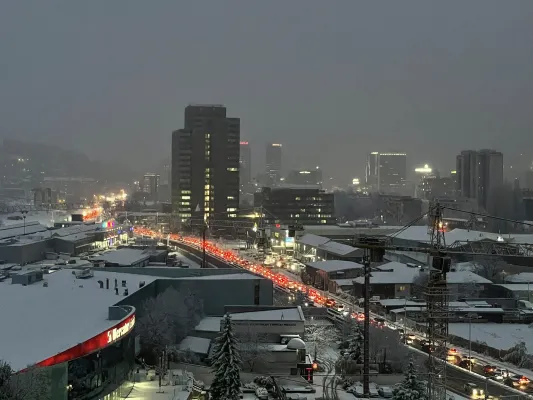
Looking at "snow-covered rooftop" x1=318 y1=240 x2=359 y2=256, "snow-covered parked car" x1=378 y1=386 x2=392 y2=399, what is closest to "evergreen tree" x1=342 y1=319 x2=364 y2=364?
"snow-covered parked car" x1=378 y1=386 x2=392 y2=399

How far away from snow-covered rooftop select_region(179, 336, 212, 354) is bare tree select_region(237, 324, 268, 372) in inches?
35.8

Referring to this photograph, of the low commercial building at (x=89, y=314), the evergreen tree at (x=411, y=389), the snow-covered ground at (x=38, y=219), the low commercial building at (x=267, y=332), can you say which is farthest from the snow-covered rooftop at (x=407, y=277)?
the snow-covered ground at (x=38, y=219)

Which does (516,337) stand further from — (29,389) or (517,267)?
(29,389)

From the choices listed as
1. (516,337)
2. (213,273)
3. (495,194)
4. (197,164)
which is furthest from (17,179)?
(516,337)

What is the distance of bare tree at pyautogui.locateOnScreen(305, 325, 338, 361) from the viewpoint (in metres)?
13.6

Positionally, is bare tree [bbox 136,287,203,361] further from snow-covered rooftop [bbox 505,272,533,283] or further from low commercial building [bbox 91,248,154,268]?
snow-covered rooftop [bbox 505,272,533,283]

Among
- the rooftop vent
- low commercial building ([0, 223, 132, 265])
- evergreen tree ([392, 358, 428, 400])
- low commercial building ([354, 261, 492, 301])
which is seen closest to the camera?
evergreen tree ([392, 358, 428, 400])

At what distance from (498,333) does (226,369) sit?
27.1 feet

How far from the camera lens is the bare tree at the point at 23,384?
6551 mm

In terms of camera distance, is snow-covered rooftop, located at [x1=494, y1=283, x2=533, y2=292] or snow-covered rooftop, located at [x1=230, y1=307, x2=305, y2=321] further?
snow-covered rooftop, located at [x1=494, y1=283, x2=533, y2=292]

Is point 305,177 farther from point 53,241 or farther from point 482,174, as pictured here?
point 53,241

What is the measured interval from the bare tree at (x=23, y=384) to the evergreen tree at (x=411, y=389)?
17.9 feet

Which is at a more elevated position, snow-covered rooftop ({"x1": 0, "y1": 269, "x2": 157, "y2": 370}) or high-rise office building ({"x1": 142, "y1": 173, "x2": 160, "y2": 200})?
high-rise office building ({"x1": 142, "y1": 173, "x2": 160, "y2": 200})

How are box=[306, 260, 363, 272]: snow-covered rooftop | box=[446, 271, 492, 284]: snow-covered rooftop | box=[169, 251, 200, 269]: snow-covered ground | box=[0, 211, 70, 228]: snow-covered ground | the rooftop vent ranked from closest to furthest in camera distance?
the rooftop vent → box=[446, 271, 492, 284]: snow-covered rooftop → box=[306, 260, 363, 272]: snow-covered rooftop → box=[169, 251, 200, 269]: snow-covered ground → box=[0, 211, 70, 228]: snow-covered ground
